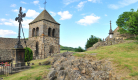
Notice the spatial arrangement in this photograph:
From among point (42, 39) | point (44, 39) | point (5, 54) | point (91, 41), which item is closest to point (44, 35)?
point (44, 39)

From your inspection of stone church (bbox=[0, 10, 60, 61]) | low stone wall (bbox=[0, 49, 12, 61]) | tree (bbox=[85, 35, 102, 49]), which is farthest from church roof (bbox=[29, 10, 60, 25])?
tree (bbox=[85, 35, 102, 49])

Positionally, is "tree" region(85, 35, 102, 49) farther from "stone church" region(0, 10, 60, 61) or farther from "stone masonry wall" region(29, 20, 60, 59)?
"stone masonry wall" region(29, 20, 60, 59)

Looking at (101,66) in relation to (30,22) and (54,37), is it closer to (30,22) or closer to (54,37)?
(54,37)

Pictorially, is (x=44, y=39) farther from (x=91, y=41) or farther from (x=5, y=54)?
(x=91, y=41)

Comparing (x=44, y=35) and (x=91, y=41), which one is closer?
(x=44, y=35)

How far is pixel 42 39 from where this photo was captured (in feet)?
85.2

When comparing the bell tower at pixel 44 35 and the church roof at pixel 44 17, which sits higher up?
the church roof at pixel 44 17

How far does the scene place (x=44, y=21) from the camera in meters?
26.6

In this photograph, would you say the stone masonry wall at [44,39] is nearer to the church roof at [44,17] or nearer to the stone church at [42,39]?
the stone church at [42,39]

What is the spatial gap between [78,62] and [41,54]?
55.3 ft

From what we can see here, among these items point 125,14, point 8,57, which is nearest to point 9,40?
point 8,57

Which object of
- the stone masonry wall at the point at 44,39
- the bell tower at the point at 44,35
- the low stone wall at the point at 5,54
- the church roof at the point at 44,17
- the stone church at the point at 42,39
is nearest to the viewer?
the low stone wall at the point at 5,54

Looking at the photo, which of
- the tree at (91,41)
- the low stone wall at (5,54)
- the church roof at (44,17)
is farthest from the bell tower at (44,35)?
the tree at (91,41)

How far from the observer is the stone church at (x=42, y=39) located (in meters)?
24.6
